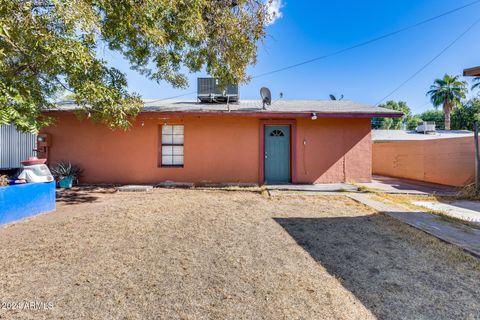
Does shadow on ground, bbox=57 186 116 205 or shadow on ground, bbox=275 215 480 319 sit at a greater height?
shadow on ground, bbox=57 186 116 205

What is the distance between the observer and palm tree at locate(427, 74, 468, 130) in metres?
24.1

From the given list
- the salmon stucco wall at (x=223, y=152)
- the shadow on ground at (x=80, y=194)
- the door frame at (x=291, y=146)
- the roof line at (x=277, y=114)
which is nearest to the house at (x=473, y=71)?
the roof line at (x=277, y=114)

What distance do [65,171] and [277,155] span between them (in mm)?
7834

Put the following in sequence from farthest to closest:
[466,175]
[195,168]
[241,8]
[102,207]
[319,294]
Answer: [195,168] < [466,175] < [241,8] < [102,207] < [319,294]

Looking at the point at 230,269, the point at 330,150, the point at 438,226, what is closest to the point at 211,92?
the point at 330,150

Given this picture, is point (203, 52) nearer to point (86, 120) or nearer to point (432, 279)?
point (86, 120)

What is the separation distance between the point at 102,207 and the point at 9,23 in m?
3.96

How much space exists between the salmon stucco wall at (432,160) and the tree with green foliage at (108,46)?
8452 millimetres

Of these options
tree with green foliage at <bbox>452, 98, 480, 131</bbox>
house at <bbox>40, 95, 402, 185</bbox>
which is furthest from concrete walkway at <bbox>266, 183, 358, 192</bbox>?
tree with green foliage at <bbox>452, 98, 480, 131</bbox>

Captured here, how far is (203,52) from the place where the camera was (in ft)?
24.7

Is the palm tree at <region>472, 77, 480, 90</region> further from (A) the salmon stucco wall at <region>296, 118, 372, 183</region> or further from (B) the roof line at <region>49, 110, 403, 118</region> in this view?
(A) the salmon stucco wall at <region>296, 118, 372, 183</region>

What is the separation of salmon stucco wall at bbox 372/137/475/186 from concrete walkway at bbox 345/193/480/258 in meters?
4.70

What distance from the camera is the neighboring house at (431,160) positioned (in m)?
8.16

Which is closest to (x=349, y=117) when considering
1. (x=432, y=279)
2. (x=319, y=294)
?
(x=432, y=279)
